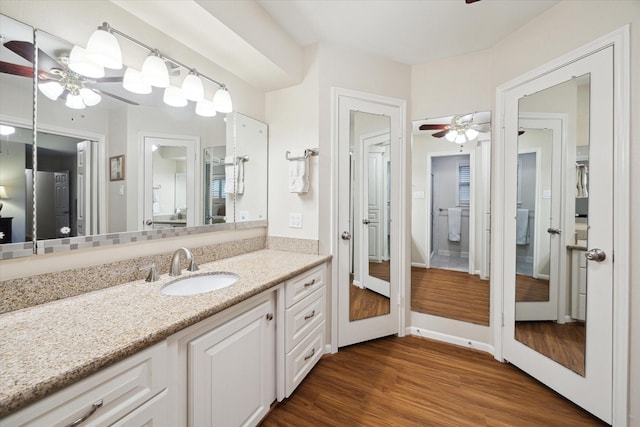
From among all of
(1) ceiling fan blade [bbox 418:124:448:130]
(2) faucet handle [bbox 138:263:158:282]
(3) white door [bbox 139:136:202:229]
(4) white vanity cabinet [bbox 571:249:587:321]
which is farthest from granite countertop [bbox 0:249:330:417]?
(1) ceiling fan blade [bbox 418:124:448:130]

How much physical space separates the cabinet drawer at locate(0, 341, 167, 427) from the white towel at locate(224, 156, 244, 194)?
4.21 feet

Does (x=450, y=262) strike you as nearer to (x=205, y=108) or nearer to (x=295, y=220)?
(x=295, y=220)

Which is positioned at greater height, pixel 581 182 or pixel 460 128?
pixel 460 128

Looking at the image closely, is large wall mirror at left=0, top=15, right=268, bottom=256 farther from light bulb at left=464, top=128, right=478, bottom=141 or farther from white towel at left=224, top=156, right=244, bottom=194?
light bulb at left=464, top=128, right=478, bottom=141

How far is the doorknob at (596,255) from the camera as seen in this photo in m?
1.47

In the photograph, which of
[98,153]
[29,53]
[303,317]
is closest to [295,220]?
[303,317]

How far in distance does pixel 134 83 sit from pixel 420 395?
257 cm

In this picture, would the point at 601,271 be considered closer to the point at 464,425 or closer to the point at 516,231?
the point at 516,231

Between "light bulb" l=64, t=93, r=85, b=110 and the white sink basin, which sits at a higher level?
"light bulb" l=64, t=93, r=85, b=110

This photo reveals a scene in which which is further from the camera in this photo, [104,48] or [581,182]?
[581,182]

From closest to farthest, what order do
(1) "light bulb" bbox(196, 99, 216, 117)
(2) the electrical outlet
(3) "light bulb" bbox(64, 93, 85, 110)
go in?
(3) "light bulb" bbox(64, 93, 85, 110) → (1) "light bulb" bbox(196, 99, 216, 117) → (2) the electrical outlet

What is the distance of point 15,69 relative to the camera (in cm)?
100

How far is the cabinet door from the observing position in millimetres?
1038

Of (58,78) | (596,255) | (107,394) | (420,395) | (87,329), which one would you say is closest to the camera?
(107,394)
